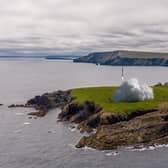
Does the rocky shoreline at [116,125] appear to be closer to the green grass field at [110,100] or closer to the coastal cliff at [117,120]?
the coastal cliff at [117,120]

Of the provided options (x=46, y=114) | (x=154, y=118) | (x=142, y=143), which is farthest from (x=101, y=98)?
(x=142, y=143)

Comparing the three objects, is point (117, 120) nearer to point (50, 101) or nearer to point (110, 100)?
point (110, 100)

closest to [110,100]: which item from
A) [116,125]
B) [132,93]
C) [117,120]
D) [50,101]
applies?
[132,93]

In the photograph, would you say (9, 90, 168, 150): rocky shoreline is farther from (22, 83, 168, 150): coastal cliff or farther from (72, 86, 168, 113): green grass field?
(72, 86, 168, 113): green grass field

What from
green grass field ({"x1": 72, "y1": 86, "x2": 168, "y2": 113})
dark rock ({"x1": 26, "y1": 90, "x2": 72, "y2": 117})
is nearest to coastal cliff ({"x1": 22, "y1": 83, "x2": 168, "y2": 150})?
green grass field ({"x1": 72, "y1": 86, "x2": 168, "y2": 113})

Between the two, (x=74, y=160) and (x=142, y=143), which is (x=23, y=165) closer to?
(x=74, y=160)

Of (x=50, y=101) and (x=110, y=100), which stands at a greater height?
(x=110, y=100)
